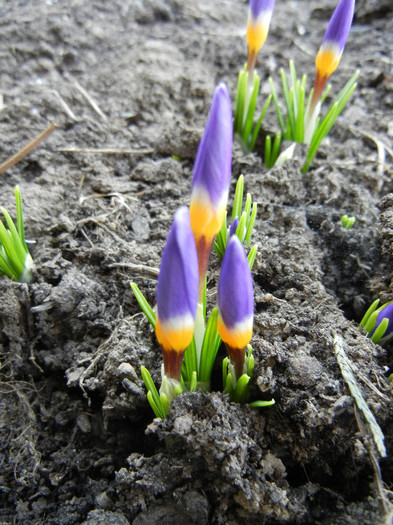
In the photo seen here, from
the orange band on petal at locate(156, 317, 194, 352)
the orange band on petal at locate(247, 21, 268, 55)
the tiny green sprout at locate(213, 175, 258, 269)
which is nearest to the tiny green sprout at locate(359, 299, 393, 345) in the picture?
the tiny green sprout at locate(213, 175, 258, 269)

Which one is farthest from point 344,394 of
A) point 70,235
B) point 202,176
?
point 70,235

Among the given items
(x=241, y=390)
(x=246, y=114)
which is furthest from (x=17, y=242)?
(x=246, y=114)

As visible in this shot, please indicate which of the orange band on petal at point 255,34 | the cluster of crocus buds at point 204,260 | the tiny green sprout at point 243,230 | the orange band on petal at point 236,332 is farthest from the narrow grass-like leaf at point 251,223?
the orange band on petal at point 255,34

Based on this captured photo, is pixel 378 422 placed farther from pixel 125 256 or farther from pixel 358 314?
pixel 125 256

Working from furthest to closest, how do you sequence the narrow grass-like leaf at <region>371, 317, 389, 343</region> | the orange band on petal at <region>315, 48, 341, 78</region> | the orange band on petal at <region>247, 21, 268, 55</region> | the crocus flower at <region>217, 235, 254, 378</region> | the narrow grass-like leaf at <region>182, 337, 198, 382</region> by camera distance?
the orange band on petal at <region>247, 21, 268, 55</region>
the orange band on petal at <region>315, 48, 341, 78</region>
the narrow grass-like leaf at <region>371, 317, 389, 343</region>
the narrow grass-like leaf at <region>182, 337, 198, 382</region>
the crocus flower at <region>217, 235, 254, 378</region>

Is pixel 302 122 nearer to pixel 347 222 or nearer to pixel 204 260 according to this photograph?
pixel 347 222

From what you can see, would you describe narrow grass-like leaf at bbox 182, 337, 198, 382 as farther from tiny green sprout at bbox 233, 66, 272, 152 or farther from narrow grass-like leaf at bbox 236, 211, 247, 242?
tiny green sprout at bbox 233, 66, 272, 152
